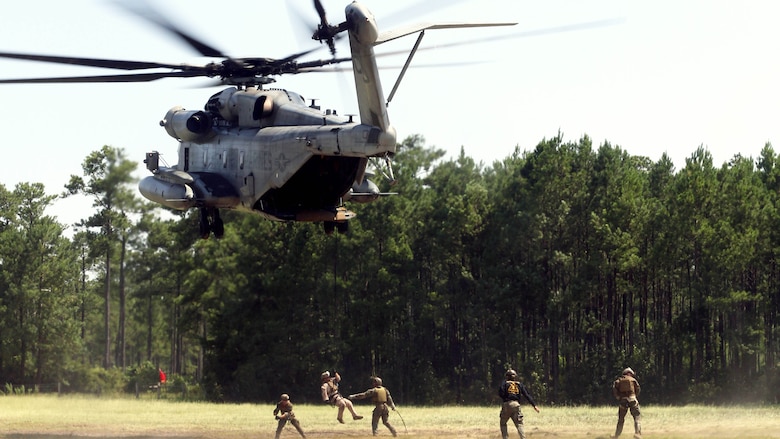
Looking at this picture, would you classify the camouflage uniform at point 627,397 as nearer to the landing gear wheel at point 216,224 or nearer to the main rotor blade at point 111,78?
the landing gear wheel at point 216,224

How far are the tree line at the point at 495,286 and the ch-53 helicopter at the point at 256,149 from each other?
3073 cm

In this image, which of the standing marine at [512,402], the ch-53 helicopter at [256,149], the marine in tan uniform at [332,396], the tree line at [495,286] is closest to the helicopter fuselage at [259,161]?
the ch-53 helicopter at [256,149]

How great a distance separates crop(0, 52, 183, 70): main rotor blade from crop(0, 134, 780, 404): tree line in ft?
112

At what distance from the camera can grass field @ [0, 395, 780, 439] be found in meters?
28.6

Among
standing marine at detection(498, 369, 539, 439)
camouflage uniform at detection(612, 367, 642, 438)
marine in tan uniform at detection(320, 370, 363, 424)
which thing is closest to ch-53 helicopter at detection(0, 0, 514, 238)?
marine in tan uniform at detection(320, 370, 363, 424)

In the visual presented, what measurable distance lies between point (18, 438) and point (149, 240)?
183 feet

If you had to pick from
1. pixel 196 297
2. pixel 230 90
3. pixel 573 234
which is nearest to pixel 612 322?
pixel 573 234

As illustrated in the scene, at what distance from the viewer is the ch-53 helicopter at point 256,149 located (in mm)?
24953

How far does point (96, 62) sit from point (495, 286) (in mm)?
38198

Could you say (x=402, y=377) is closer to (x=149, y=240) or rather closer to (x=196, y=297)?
(x=196, y=297)

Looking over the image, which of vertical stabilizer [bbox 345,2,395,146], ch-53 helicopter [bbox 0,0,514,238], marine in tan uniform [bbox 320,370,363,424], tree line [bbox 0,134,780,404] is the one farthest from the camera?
Result: tree line [bbox 0,134,780,404]

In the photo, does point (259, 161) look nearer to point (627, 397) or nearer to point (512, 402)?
point (512, 402)

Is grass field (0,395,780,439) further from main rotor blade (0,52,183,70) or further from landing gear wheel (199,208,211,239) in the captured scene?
main rotor blade (0,52,183,70)

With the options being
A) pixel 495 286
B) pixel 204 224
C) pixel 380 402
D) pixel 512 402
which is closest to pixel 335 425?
pixel 380 402
